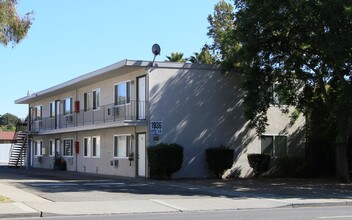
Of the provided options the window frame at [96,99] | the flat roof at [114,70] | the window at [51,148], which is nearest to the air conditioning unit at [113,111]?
the flat roof at [114,70]

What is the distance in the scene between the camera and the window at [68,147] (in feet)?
123

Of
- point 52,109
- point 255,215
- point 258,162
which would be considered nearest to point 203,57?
point 52,109

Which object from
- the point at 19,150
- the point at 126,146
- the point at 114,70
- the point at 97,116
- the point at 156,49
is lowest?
the point at 19,150

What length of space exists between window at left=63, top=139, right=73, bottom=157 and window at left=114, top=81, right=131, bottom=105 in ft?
27.7

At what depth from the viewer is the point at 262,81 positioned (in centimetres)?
2652

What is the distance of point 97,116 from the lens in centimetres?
3272

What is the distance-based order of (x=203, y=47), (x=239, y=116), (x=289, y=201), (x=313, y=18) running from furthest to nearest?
1. (x=203, y=47)
2. (x=239, y=116)
3. (x=313, y=18)
4. (x=289, y=201)

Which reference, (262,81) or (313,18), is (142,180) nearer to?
(262,81)

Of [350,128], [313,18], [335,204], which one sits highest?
[313,18]

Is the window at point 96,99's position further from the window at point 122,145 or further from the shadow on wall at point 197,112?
the shadow on wall at point 197,112

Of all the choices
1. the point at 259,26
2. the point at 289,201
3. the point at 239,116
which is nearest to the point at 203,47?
the point at 239,116

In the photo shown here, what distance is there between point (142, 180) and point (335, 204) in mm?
11292

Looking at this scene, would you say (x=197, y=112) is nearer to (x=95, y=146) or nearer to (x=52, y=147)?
(x=95, y=146)

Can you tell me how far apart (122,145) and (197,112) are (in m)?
5.06
